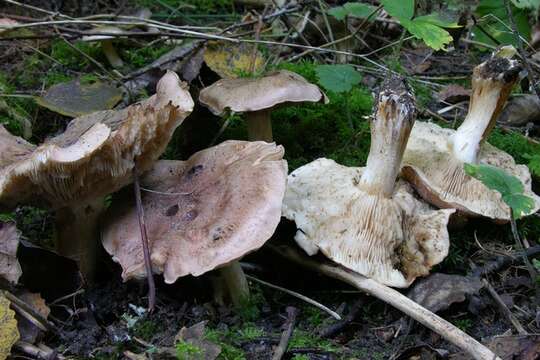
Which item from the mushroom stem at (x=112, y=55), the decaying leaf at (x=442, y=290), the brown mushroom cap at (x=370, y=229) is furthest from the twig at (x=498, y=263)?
the mushroom stem at (x=112, y=55)

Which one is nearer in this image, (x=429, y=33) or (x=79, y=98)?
(x=429, y=33)

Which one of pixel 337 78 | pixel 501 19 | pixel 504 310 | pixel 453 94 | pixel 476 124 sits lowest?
pixel 504 310

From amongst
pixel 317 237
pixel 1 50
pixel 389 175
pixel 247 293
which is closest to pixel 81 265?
pixel 247 293

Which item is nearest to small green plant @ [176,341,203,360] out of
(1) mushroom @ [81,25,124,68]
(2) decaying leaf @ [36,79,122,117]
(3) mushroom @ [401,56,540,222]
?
(3) mushroom @ [401,56,540,222]

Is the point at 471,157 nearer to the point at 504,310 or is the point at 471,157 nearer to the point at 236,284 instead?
the point at 504,310

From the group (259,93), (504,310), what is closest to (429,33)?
(259,93)

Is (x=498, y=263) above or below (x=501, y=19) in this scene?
below

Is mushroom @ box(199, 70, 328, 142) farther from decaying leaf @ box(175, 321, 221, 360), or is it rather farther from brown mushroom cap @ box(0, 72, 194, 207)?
decaying leaf @ box(175, 321, 221, 360)

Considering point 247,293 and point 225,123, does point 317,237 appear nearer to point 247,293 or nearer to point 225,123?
point 247,293
